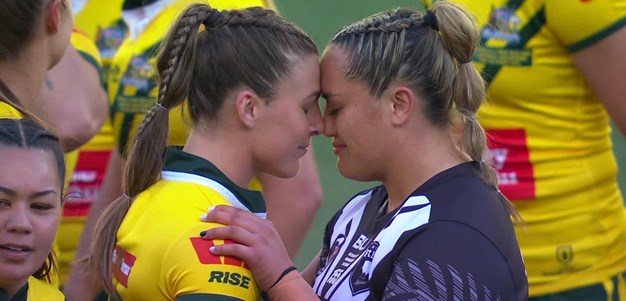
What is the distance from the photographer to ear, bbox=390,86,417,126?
7.22 feet

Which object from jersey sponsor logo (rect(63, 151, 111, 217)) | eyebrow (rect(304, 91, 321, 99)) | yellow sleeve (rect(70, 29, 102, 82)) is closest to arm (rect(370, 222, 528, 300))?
eyebrow (rect(304, 91, 321, 99))

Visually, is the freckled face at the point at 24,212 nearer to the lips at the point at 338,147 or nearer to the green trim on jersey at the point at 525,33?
the lips at the point at 338,147

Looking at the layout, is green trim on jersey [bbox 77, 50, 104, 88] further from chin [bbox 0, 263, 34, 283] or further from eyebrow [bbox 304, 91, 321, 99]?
chin [bbox 0, 263, 34, 283]

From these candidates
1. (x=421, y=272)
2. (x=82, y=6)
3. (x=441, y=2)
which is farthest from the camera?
(x=82, y=6)

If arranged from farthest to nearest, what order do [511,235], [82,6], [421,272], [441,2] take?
[82,6], [441,2], [511,235], [421,272]

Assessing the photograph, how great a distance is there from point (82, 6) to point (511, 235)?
2.45 m

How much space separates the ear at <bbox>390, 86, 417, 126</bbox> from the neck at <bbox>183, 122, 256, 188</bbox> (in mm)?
296

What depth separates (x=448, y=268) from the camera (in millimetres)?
1995

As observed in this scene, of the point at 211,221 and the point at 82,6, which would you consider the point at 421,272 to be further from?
the point at 82,6

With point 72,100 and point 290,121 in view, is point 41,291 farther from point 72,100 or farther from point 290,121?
point 72,100

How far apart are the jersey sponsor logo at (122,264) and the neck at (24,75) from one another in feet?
1.29

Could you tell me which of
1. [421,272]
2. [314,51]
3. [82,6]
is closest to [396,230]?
[421,272]

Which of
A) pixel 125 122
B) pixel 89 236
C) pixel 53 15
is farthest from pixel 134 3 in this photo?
pixel 53 15

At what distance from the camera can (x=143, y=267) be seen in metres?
2.10
